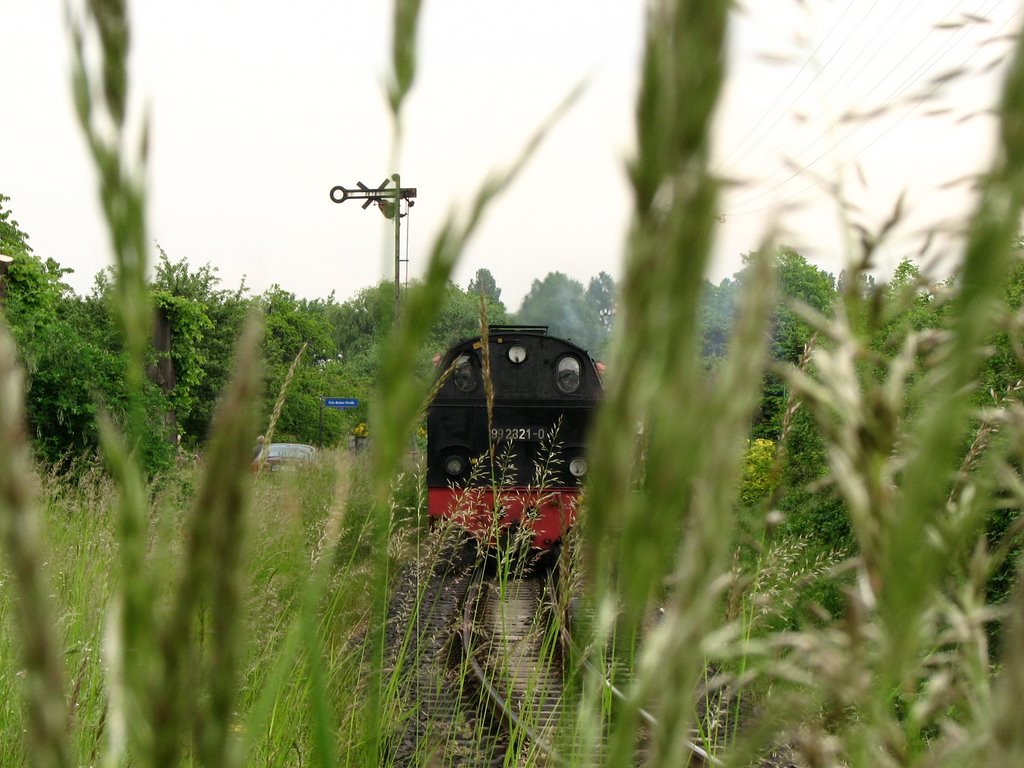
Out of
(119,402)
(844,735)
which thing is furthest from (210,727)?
(119,402)

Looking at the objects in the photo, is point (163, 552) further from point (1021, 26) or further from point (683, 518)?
point (1021, 26)

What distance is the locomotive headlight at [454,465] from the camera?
11256 millimetres

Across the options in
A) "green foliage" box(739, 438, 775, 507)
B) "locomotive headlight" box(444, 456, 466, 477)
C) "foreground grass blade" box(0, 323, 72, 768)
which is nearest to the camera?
"foreground grass blade" box(0, 323, 72, 768)

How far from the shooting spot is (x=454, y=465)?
11281 millimetres

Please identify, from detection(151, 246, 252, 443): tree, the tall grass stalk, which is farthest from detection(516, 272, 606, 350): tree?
the tall grass stalk

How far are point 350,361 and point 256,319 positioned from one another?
50968 mm

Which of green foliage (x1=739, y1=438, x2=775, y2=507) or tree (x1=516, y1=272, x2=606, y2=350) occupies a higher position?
tree (x1=516, y1=272, x2=606, y2=350)

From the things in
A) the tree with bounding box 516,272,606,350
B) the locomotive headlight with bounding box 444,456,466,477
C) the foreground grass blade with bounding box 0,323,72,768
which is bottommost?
the locomotive headlight with bounding box 444,456,466,477

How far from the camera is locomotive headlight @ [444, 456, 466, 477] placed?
36.9 ft

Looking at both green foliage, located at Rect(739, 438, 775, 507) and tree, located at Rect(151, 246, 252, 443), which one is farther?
tree, located at Rect(151, 246, 252, 443)

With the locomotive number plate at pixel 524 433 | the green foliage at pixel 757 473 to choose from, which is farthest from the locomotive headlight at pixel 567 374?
the green foliage at pixel 757 473

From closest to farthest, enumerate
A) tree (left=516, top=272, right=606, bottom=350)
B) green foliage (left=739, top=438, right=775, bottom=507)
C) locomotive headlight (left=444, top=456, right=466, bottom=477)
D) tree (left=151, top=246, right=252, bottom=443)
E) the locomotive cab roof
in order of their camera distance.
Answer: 1. green foliage (left=739, top=438, right=775, bottom=507)
2. locomotive headlight (left=444, top=456, right=466, bottom=477)
3. the locomotive cab roof
4. tree (left=151, top=246, right=252, bottom=443)
5. tree (left=516, top=272, right=606, bottom=350)

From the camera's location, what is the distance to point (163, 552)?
1.31ft

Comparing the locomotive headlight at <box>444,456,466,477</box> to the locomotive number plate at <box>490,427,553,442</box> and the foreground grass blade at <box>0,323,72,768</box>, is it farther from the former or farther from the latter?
the foreground grass blade at <box>0,323,72,768</box>
